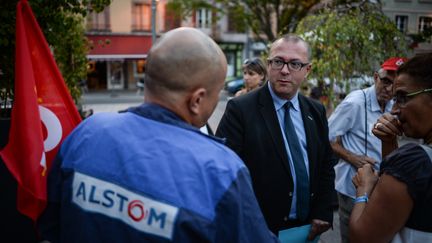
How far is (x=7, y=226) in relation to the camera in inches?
146

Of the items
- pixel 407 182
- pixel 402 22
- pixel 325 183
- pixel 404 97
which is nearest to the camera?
pixel 407 182

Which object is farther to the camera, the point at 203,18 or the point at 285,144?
the point at 203,18

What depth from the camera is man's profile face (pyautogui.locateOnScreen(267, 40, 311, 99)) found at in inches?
102

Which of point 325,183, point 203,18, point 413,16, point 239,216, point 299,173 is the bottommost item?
point 325,183

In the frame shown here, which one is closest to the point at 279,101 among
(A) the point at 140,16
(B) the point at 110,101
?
(B) the point at 110,101

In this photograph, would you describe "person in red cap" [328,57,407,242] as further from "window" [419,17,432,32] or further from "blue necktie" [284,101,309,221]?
"window" [419,17,432,32]

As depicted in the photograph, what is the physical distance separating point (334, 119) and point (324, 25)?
13.0ft

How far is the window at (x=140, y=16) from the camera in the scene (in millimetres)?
28859

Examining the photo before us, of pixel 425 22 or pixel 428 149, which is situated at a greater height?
pixel 425 22

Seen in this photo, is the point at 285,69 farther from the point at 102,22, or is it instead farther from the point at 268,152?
the point at 102,22

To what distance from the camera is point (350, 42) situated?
658cm

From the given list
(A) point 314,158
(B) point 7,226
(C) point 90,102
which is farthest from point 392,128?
(C) point 90,102

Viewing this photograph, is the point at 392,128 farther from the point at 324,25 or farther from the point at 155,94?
the point at 324,25

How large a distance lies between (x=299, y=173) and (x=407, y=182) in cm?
100
